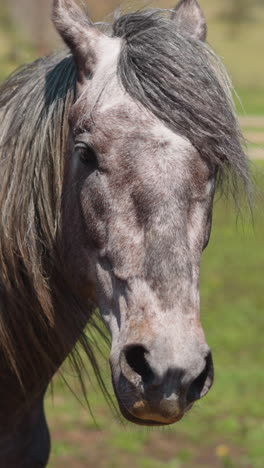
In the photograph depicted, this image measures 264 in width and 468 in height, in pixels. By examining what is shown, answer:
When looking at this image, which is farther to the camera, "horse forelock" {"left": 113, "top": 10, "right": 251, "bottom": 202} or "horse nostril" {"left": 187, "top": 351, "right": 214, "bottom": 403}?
"horse forelock" {"left": 113, "top": 10, "right": 251, "bottom": 202}

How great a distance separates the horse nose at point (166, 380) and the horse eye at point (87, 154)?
1.98ft

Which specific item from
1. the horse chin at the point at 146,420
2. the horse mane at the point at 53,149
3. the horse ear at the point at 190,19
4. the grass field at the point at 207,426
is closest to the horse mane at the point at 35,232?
the horse mane at the point at 53,149

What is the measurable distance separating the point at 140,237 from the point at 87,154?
0.35 meters

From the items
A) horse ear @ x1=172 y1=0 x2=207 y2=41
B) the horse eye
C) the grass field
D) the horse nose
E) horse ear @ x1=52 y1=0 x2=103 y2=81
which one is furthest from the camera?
the grass field

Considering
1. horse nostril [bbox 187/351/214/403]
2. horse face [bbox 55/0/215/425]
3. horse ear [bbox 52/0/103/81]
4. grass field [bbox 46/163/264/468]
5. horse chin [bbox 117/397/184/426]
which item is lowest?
grass field [bbox 46/163/264/468]

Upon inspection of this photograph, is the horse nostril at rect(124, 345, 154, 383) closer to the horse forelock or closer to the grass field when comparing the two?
the horse forelock

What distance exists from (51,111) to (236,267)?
7.90 metres

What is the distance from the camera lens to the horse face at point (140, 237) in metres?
2.43

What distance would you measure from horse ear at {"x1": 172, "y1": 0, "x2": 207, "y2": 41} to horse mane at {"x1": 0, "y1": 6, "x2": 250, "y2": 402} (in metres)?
0.13

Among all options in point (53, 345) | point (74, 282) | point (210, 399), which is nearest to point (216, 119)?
point (74, 282)

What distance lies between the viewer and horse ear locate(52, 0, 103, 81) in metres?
2.89

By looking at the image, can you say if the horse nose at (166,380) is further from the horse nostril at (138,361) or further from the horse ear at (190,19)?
the horse ear at (190,19)

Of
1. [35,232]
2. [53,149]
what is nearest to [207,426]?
[35,232]

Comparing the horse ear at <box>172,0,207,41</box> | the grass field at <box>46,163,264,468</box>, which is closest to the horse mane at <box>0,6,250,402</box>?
the horse ear at <box>172,0,207,41</box>
